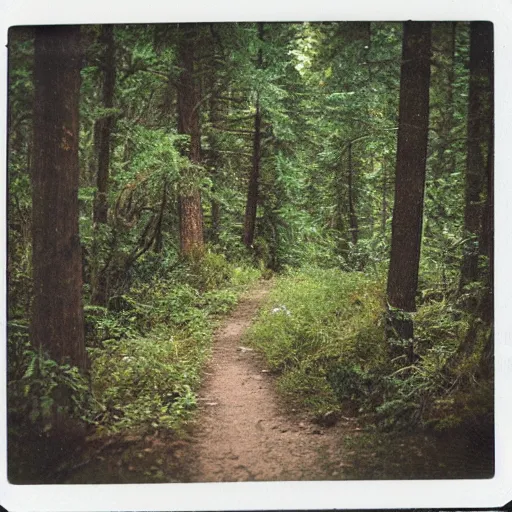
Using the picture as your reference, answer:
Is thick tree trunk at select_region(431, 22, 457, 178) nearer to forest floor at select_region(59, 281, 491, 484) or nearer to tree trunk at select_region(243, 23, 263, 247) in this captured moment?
tree trunk at select_region(243, 23, 263, 247)

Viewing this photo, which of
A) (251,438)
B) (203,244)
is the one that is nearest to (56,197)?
(203,244)

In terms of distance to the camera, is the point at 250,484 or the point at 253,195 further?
the point at 253,195

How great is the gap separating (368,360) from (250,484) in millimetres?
1551

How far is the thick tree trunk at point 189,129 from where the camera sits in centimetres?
399

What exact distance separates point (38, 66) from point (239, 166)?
326cm

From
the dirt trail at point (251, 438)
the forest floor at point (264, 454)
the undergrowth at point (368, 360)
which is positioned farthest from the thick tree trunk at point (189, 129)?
the forest floor at point (264, 454)

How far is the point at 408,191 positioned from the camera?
15.1 ft

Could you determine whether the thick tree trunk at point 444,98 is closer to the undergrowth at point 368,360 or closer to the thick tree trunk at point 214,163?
the undergrowth at point 368,360

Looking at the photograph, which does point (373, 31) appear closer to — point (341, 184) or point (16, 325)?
point (341, 184)

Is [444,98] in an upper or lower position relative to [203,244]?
upper

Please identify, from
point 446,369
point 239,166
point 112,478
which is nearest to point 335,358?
point 446,369

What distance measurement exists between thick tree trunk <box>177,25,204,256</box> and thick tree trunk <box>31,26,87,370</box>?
0.91 metres

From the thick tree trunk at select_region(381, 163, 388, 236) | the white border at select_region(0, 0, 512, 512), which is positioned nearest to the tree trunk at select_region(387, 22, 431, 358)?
the thick tree trunk at select_region(381, 163, 388, 236)

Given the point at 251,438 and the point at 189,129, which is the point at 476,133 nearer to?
the point at 189,129
